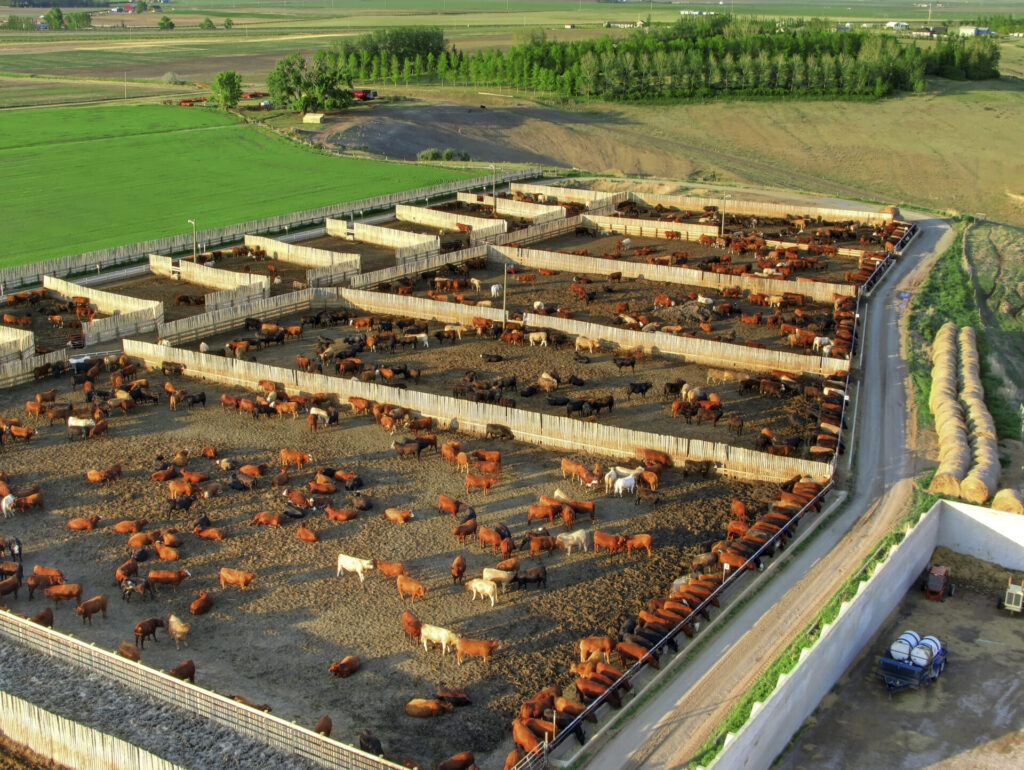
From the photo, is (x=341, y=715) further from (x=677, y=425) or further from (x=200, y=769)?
(x=677, y=425)

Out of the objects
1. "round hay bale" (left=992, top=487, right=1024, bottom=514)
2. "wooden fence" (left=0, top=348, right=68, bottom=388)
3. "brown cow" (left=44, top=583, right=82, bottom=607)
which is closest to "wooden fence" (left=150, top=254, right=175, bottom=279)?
"wooden fence" (left=0, top=348, right=68, bottom=388)

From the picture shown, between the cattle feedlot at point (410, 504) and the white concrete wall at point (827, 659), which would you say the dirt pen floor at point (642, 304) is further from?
the white concrete wall at point (827, 659)

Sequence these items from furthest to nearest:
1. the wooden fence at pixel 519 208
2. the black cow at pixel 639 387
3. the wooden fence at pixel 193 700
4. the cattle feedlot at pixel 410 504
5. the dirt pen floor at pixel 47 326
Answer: the wooden fence at pixel 519 208 → the dirt pen floor at pixel 47 326 → the black cow at pixel 639 387 → the cattle feedlot at pixel 410 504 → the wooden fence at pixel 193 700

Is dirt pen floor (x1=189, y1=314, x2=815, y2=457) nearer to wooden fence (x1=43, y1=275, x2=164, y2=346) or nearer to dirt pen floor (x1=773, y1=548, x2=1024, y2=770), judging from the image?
wooden fence (x1=43, y1=275, x2=164, y2=346)

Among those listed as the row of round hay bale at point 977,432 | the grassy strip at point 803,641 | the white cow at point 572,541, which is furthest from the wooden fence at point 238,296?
the grassy strip at point 803,641

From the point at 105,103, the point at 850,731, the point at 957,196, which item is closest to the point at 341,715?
the point at 850,731
